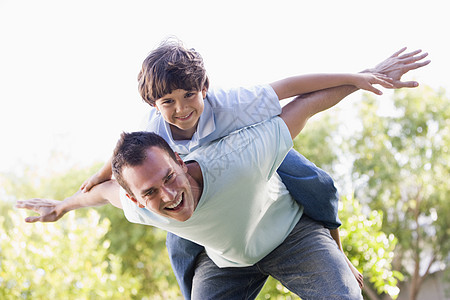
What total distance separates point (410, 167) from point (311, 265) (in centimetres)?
952

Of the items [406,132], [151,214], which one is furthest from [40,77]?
[151,214]

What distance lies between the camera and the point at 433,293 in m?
12.6

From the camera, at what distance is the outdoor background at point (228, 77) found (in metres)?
10.4

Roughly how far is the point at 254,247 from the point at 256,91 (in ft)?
1.93

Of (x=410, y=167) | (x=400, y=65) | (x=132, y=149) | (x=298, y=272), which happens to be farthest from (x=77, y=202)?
(x=410, y=167)

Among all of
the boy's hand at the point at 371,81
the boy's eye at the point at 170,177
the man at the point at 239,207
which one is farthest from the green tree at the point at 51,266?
the boy's hand at the point at 371,81

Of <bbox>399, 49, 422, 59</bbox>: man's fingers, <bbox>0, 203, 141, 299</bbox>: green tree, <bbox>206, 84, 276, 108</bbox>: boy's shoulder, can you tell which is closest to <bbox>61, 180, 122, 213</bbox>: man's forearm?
<bbox>206, 84, 276, 108</bbox>: boy's shoulder

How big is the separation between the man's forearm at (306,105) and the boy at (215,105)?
0.08 feet

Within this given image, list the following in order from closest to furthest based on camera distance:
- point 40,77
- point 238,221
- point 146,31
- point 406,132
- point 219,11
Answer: point 238,221, point 406,132, point 146,31, point 219,11, point 40,77

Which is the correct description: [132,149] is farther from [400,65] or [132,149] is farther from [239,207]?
[400,65]

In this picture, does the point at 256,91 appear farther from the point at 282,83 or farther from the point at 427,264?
the point at 427,264

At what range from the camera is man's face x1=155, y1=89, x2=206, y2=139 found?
1899 mm

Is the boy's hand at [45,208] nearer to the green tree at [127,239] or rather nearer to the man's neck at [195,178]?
the man's neck at [195,178]

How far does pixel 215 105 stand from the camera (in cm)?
198
